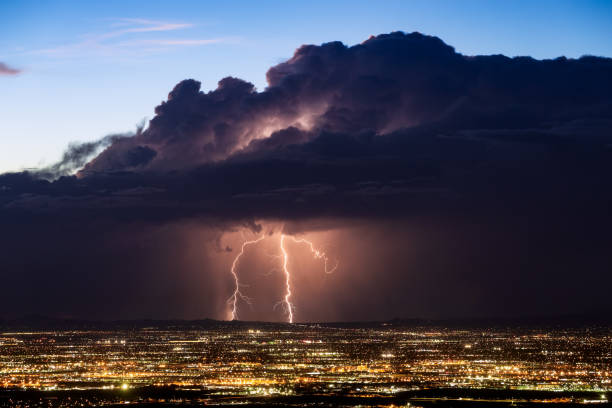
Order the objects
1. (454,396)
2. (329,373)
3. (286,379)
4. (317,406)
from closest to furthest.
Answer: (317,406) → (454,396) → (286,379) → (329,373)

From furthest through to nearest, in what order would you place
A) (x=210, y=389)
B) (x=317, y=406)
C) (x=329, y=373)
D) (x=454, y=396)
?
(x=329, y=373), (x=210, y=389), (x=454, y=396), (x=317, y=406)

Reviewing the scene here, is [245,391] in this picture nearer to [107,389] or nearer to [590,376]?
[107,389]

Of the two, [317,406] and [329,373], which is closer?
[317,406]

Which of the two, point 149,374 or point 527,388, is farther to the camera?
point 149,374

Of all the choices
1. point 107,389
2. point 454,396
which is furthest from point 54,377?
point 454,396

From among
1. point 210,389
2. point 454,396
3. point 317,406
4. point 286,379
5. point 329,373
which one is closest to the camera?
point 317,406

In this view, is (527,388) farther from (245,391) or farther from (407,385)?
(245,391)

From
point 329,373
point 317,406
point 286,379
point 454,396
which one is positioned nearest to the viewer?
point 317,406

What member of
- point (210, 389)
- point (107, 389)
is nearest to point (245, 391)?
point (210, 389)
